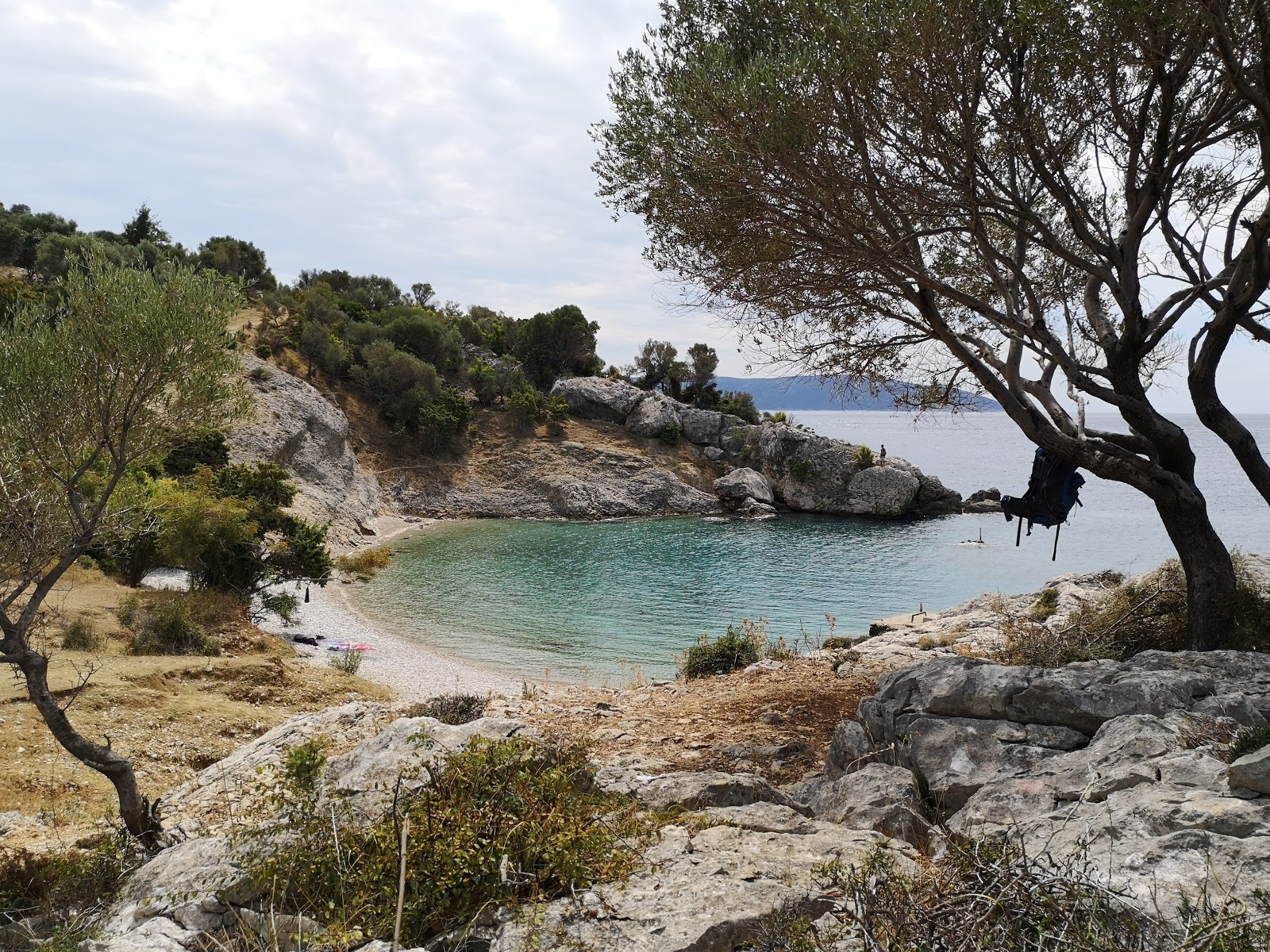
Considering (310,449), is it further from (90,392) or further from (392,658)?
(90,392)

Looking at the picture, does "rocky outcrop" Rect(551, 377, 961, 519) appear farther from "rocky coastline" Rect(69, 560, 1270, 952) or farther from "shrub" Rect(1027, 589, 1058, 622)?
"rocky coastline" Rect(69, 560, 1270, 952)

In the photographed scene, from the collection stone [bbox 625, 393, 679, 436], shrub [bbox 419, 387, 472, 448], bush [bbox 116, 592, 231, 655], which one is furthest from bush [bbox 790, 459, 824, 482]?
bush [bbox 116, 592, 231, 655]

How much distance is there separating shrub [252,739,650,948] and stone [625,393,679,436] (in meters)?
55.6

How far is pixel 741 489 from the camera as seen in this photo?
55781 millimetres

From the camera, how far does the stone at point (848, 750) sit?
6.82 metres

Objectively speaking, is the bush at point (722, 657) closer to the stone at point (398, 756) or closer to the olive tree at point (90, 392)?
the stone at point (398, 756)

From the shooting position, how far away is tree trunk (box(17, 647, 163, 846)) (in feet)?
21.1

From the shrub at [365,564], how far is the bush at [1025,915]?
25.6m

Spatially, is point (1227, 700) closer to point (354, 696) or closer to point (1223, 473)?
point (354, 696)

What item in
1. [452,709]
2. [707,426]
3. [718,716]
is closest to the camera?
[452,709]

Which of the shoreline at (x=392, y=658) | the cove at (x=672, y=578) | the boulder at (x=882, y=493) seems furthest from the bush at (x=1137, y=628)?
the boulder at (x=882, y=493)

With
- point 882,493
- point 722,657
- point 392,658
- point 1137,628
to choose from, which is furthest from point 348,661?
point 882,493

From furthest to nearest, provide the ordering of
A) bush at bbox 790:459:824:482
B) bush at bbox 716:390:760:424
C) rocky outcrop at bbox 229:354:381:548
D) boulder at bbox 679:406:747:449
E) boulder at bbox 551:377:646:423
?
bush at bbox 716:390:760:424 → boulder at bbox 551:377:646:423 → boulder at bbox 679:406:747:449 → bush at bbox 790:459:824:482 → rocky outcrop at bbox 229:354:381:548

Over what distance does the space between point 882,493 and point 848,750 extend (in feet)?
167
